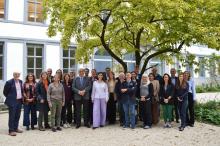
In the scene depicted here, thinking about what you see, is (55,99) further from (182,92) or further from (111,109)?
(182,92)

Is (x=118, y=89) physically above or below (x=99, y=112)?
above

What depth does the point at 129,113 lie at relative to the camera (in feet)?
39.7

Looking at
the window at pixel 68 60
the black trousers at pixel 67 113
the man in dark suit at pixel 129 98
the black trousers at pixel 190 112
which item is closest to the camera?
the man in dark suit at pixel 129 98

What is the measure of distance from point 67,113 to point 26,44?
37.4 ft

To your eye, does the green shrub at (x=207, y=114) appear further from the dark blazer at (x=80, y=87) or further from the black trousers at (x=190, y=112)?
the dark blazer at (x=80, y=87)

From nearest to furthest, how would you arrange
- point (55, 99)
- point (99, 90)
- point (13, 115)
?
point (13, 115), point (55, 99), point (99, 90)

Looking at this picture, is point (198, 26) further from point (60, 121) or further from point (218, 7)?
point (60, 121)

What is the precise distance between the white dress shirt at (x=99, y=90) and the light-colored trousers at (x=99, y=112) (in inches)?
4.5

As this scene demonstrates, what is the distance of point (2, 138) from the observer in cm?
1036

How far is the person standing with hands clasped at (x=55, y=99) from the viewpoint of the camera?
1156 cm

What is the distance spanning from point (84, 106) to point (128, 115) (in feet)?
4.69

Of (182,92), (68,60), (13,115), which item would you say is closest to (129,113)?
(182,92)

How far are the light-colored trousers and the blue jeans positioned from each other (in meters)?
0.69

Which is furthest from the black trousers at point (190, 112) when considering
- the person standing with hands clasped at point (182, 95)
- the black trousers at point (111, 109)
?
the black trousers at point (111, 109)
